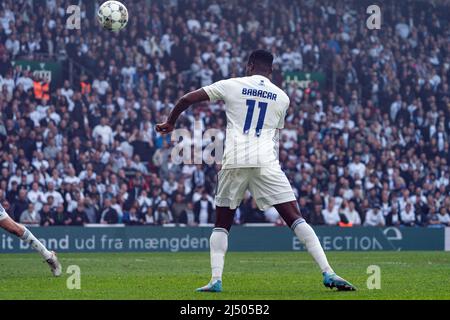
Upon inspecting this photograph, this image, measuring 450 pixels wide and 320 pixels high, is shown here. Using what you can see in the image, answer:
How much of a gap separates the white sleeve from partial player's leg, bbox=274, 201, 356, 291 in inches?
52.7

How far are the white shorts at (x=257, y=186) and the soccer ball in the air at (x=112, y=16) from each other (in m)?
9.29

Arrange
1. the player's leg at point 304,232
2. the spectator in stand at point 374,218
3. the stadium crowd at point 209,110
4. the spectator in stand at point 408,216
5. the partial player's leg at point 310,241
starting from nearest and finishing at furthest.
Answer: the partial player's leg at point 310,241, the player's leg at point 304,232, the stadium crowd at point 209,110, the spectator in stand at point 374,218, the spectator in stand at point 408,216

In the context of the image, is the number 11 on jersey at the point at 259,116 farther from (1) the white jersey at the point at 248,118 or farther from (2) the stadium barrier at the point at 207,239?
(2) the stadium barrier at the point at 207,239

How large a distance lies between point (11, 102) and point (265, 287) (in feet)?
58.8

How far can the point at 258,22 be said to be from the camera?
35.8 m

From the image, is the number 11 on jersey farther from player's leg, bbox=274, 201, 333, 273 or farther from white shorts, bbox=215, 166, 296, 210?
player's leg, bbox=274, 201, 333, 273

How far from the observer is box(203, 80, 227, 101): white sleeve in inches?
457

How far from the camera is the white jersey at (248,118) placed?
11641 millimetres

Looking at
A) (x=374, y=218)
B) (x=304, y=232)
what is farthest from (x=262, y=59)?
(x=374, y=218)

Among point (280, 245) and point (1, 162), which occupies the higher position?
point (1, 162)

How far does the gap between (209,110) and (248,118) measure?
19.4 metres

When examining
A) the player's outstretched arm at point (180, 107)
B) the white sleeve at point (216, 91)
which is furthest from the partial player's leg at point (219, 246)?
the white sleeve at point (216, 91)
